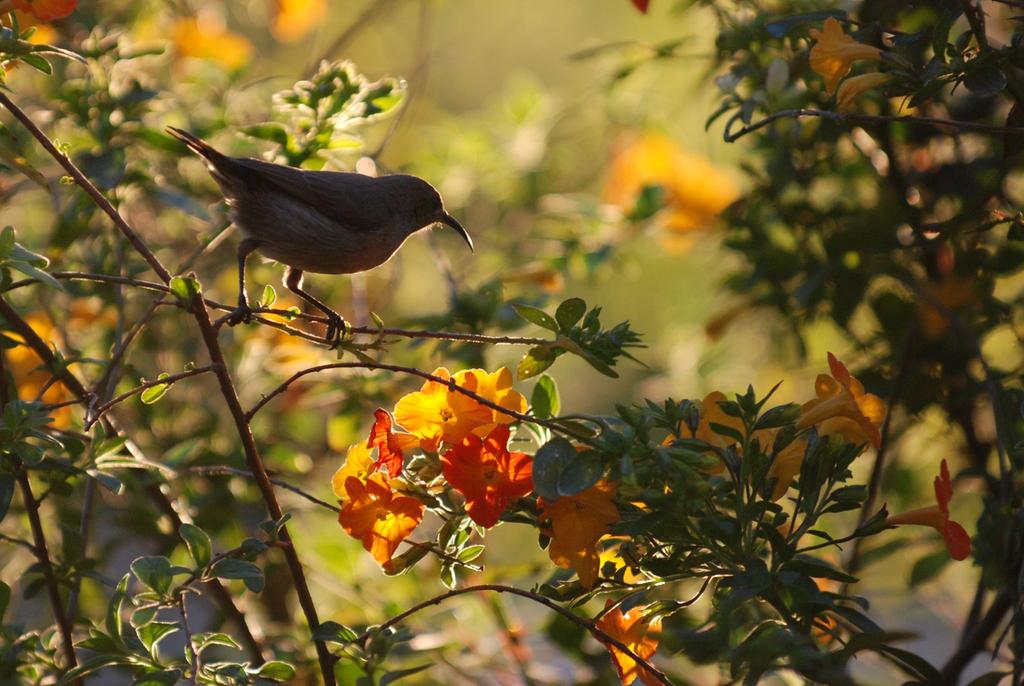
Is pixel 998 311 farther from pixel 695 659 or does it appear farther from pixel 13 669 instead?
pixel 13 669

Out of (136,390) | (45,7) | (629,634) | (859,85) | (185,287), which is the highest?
(45,7)

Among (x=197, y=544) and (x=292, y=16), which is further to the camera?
(x=292, y=16)

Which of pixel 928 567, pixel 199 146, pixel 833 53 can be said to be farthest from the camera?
pixel 928 567

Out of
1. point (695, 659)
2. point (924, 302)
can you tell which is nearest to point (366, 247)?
point (924, 302)

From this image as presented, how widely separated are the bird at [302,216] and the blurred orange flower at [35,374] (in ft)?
1.46

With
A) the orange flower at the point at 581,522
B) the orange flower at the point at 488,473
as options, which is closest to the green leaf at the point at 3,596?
the orange flower at the point at 488,473

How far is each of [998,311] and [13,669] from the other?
193 centimetres

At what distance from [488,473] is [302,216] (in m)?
0.97

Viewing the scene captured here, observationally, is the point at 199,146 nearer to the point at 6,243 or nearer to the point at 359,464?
the point at 6,243

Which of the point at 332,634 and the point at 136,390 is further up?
the point at 136,390

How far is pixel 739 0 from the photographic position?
2148mm

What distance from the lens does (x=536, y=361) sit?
1.49 m

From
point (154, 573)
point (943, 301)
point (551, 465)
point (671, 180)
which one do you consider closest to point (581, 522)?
point (551, 465)

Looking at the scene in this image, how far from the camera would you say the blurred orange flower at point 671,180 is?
10.8 feet
